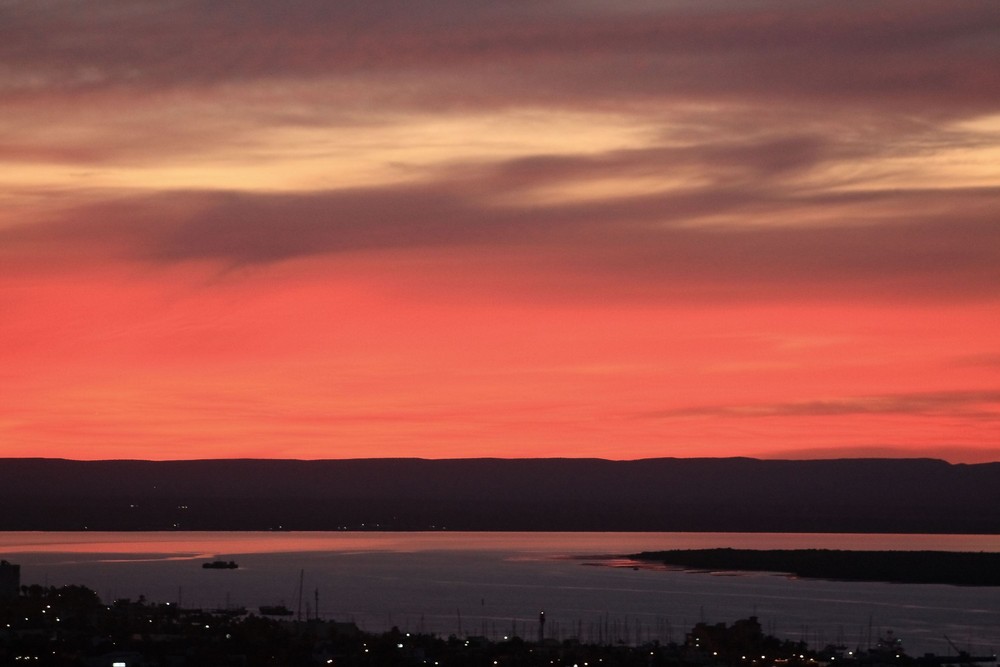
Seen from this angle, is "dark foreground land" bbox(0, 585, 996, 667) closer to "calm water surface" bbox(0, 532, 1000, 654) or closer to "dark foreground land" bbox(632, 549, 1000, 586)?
"calm water surface" bbox(0, 532, 1000, 654)

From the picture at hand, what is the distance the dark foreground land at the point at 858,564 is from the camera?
130 meters

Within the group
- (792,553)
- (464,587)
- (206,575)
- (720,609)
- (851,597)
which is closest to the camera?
(720,609)

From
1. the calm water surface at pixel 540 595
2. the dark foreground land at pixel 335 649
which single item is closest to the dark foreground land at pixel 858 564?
the calm water surface at pixel 540 595

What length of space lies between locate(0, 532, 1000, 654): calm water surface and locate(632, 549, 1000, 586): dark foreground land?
5236 mm

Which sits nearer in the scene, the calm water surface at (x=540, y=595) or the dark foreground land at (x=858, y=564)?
the calm water surface at (x=540, y=595)

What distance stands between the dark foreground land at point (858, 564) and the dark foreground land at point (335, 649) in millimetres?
67699

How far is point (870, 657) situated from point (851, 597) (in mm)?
49618

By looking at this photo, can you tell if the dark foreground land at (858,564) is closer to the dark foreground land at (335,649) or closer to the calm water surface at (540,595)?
the calm water surface at (540,595)

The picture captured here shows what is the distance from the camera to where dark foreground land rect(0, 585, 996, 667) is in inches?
2156

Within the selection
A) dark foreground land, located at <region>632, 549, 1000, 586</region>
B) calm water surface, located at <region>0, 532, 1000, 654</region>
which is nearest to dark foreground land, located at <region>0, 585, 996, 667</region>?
calm water surface, located at <region>0, 532, 1000, 654</region>

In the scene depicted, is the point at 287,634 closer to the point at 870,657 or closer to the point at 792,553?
the point at 870,657

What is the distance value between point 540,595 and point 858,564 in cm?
4753

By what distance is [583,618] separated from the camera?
8744 centimetres

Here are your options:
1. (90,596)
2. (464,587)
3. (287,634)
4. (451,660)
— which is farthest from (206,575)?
(451,660)
